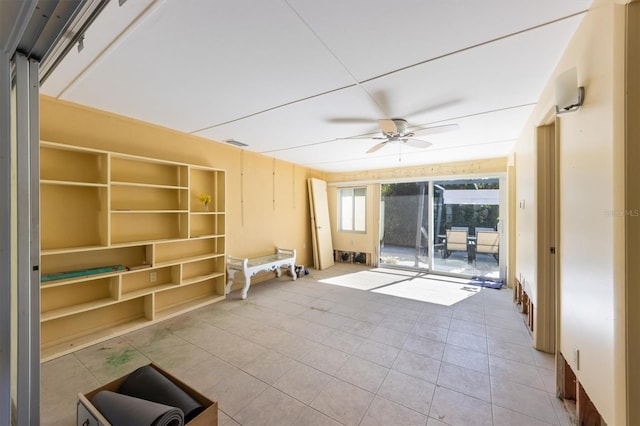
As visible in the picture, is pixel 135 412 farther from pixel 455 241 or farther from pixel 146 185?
pixel 455 241

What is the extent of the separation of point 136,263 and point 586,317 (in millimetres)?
4201

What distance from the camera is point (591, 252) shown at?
1381mm

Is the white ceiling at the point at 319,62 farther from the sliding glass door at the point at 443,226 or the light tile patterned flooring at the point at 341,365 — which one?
the light tile patterned flooring at the point at 341,365

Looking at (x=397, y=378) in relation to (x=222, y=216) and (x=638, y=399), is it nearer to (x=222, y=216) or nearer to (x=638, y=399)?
(x=638, y=399)

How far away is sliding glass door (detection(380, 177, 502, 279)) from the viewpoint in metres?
5.05

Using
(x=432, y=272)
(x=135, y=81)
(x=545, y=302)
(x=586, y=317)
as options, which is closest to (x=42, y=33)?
(x=135, y=81)

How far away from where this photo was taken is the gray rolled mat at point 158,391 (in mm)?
1480

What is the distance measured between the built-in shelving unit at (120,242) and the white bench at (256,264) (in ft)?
0.65

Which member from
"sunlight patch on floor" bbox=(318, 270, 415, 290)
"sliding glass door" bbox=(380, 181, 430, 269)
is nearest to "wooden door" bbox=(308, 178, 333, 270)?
"sunlight patch on floor" bbox=(318, 270, 415, 290)

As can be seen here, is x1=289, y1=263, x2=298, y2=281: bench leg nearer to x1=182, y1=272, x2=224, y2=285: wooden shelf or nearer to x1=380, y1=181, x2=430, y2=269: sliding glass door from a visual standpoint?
x1=182, y1=272, x2=224, y2=285: wooden shelf

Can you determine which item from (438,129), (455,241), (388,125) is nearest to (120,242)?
(388,125)

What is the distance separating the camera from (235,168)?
14.4 feet

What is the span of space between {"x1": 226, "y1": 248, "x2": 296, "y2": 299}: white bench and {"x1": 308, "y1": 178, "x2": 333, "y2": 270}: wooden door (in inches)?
44.2

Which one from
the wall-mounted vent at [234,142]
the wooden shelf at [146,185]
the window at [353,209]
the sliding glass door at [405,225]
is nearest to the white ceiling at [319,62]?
the wall-mounted vent at [234,142]
